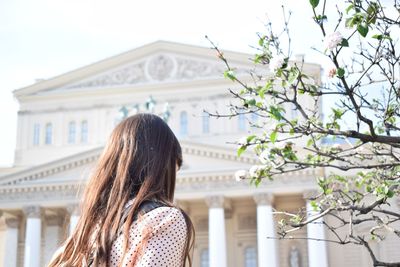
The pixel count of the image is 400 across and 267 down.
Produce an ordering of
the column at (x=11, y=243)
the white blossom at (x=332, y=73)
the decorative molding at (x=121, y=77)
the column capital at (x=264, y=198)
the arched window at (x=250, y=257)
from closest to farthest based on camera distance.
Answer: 1. the white blossom at (x=332, y=73)
2. the column capital at (x=264, y=198)
3. the column at (x=11, y=243)
4. the arched window at (x=250, y=257)
5. the decorative molding at (x=121, y=77)

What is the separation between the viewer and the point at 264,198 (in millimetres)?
33312

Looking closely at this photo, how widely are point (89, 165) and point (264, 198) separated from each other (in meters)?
8.71

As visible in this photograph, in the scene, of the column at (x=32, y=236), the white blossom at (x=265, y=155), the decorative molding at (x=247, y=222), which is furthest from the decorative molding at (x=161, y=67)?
the white blossom at (x=265, y=155)

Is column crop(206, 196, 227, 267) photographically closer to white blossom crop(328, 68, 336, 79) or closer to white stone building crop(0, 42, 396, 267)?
white stone building crop(0, 42, 396, 267)

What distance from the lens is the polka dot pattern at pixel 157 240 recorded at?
2.23 m

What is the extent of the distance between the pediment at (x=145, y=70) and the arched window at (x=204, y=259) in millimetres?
9796

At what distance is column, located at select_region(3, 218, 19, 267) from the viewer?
119ft

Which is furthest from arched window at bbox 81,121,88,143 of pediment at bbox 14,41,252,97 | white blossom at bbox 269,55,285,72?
white blossom at bbox 269,55,285,72

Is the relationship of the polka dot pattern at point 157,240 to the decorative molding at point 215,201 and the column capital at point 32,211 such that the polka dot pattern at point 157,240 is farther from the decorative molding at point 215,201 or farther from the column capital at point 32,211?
the column capital at point 32,211

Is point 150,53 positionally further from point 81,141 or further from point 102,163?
point 102,163

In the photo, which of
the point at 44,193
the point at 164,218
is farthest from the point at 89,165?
the point at 164,218

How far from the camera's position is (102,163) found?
258cm

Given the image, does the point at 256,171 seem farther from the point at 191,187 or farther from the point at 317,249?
the point at 191,187

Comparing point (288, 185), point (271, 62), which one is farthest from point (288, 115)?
point (271, 62)
